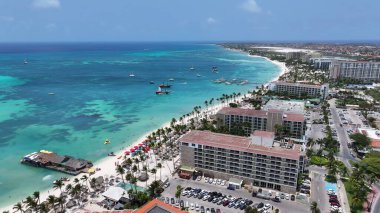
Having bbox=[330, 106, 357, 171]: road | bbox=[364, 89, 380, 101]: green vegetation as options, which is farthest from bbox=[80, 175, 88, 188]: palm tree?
bbox=[364, 89, 380, 101]: green vegetation

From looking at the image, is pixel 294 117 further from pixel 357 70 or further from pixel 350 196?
pixel 357 70

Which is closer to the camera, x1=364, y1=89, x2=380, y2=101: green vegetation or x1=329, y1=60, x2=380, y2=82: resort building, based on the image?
x1=364, y1=89, x2=380, y2=101: green vegetation

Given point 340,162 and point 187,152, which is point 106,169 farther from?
point 340,162

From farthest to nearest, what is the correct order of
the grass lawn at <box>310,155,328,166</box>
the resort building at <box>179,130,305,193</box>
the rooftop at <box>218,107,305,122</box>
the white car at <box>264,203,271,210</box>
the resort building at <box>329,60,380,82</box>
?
the resort building at <box>329,60,380,82</box> < the rooftop at <box>218,107,305,122</box> < the grass lawn at <box>310,155,328,166</box> < the resort building at <box>179,130,305,193</box> < the white car at <box>264,203,271,210</box>

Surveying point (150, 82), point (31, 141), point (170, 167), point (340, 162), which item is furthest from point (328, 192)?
point (150, 82)

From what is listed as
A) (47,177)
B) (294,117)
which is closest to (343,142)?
(294,117)

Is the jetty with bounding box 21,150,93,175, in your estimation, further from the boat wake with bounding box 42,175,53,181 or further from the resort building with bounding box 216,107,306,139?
the resort building with bounding box 216,107,306,139
